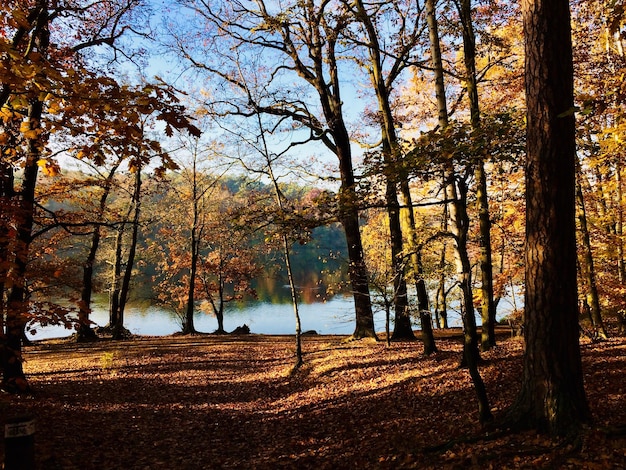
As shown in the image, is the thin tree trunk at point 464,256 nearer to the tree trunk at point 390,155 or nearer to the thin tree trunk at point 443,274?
the thin tree trunk at point 443,274

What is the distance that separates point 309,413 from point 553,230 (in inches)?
231

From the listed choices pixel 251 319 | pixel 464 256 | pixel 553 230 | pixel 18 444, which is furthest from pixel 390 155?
pixel 251 319

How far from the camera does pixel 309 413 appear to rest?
319 inches

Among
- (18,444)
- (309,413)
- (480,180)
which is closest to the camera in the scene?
(18,444)

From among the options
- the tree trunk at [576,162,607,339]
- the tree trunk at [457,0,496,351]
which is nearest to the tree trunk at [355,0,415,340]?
the tree trunk at [457,0,496,351]

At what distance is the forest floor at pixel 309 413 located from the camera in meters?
4.67

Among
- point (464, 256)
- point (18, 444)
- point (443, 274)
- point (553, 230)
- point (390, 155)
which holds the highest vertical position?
point (390, 155)

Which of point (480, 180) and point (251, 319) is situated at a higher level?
point (480, 180)

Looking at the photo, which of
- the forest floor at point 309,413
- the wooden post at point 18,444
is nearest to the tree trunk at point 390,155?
the forest floor at point 309,413

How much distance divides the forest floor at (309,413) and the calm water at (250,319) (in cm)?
1936

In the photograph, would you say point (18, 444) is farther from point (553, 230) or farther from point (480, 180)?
point (480, 180)

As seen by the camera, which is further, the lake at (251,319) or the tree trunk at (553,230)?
the lake at (251,319)

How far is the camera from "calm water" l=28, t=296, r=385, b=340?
104ft

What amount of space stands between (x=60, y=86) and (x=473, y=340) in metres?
6.24
